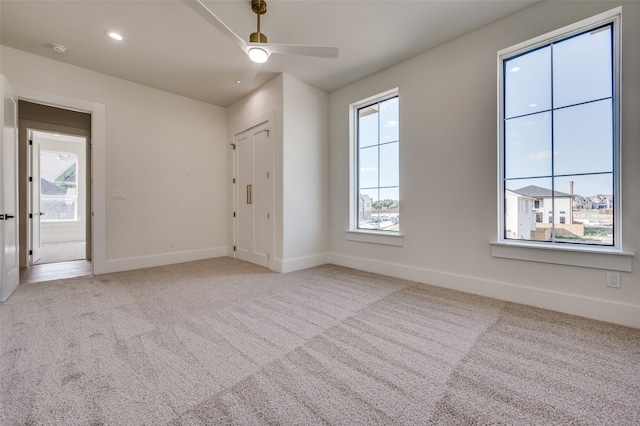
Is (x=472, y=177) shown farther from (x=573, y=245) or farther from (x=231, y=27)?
(x=231, y=27)

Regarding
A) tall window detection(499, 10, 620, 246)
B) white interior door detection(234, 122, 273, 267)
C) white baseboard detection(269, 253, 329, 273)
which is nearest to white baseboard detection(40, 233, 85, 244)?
white interior door detection(234, 122, 273, 267)

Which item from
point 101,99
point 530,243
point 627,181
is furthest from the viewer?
point 101,99

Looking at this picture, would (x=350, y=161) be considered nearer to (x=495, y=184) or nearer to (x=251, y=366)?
(x=495, y=184)

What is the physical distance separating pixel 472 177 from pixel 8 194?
5.04 m

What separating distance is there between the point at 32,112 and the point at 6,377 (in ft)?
15.8

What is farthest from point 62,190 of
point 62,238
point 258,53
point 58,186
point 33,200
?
point 258,53

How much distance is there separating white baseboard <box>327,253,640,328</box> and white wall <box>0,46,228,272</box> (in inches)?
131

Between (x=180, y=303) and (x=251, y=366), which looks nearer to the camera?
(x=251, y=366)

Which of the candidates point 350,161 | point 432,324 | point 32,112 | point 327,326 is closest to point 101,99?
point 32,112

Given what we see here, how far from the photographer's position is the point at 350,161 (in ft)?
13.9

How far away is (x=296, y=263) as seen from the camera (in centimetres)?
406

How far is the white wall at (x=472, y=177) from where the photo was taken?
218 cm

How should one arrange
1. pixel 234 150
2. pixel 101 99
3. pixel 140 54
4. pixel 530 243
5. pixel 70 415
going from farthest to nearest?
pixel 234 150 < pixel 101 99 < pixel 140 54 < pixel 530 243 < pixel 70 415

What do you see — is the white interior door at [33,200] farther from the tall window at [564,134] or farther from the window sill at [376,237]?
the tall window at [564,134]
